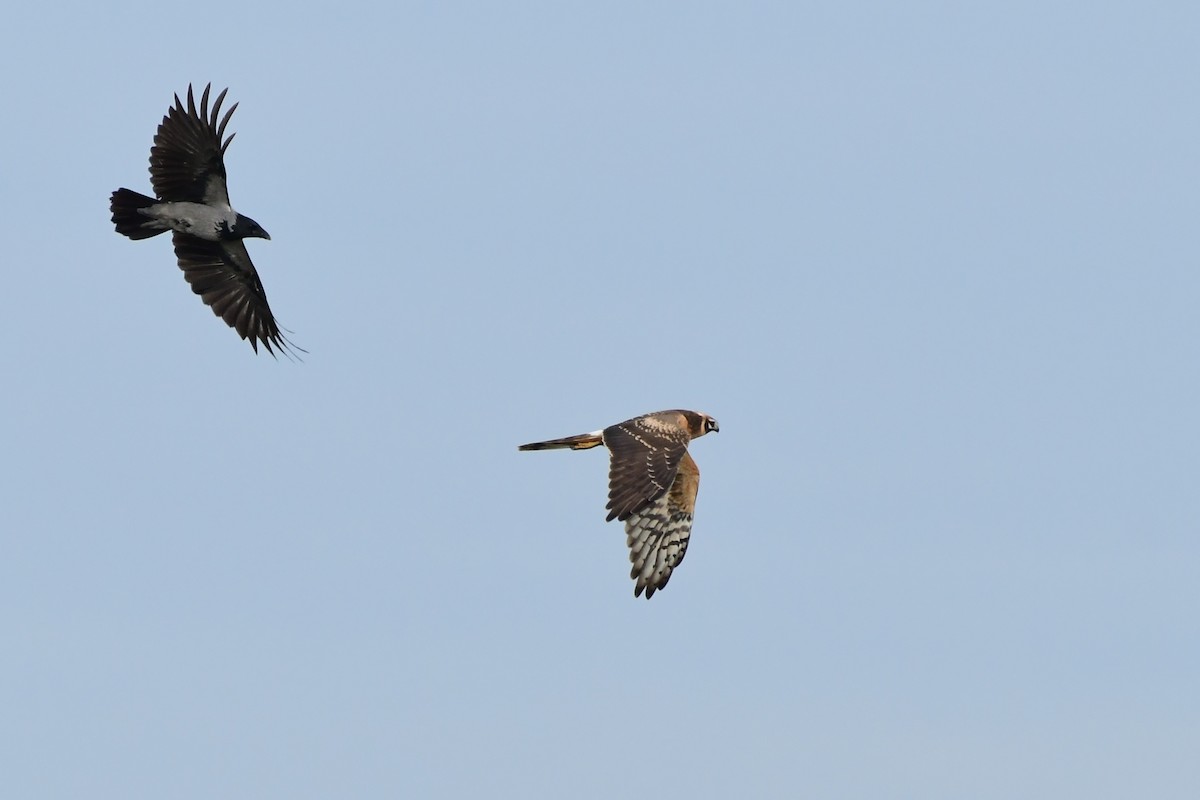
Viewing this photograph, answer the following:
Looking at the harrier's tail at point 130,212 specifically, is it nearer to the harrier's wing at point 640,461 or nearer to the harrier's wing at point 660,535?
the harrier's wing at point 640,461

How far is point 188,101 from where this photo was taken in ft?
91.3

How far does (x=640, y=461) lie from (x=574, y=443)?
5.34 feet

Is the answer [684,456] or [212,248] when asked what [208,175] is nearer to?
[212,248]

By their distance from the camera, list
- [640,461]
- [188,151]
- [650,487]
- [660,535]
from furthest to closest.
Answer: [188,151], [660,535], [640,461], [650,487]

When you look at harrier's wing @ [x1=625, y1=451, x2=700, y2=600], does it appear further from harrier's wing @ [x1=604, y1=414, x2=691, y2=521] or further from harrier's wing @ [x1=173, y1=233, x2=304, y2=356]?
harrier's wing @ [x1=173, y1=233, x2=304, y2=356]

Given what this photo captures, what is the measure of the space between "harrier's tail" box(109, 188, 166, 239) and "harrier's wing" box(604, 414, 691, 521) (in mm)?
7204

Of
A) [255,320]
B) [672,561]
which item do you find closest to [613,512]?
[672,561]

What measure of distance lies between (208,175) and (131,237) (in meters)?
1.32

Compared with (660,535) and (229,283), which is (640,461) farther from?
(229,283)

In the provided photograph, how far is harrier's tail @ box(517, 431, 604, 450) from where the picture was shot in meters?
26.2

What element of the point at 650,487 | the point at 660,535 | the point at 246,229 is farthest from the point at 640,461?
the point at 246,229

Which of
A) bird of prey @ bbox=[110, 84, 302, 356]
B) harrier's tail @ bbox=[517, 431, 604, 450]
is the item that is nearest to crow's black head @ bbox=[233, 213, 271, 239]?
bird of prey @ bbox=[110, 84, 302, 356]

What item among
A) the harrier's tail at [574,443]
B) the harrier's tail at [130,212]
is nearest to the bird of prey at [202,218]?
the harrier's tail at [130,212]

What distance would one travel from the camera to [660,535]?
83.8 feet
